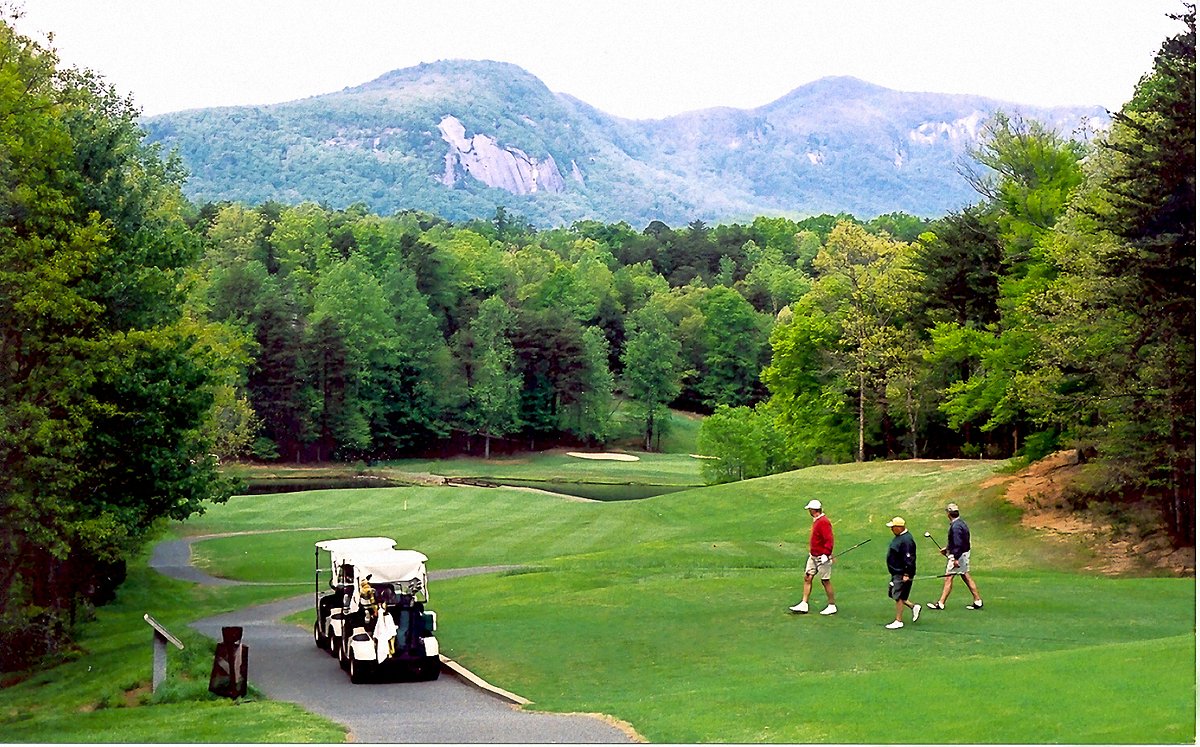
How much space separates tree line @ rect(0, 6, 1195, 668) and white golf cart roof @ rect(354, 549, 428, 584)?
20.8ft

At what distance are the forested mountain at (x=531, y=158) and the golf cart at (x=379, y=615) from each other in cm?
11032

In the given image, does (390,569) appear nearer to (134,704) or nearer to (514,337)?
(134,704)

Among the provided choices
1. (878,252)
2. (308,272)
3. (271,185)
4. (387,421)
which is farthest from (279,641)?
(271,185)

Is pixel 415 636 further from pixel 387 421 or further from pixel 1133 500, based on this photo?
pixel 387 421

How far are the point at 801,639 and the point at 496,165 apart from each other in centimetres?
16164

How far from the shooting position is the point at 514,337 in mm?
98438

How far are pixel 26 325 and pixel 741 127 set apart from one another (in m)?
132

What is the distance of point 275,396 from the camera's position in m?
83.5

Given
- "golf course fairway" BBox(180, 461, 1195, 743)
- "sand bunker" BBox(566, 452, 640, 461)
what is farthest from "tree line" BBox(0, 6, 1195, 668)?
"sand bunker" BBox(566, 452, 640, 461)

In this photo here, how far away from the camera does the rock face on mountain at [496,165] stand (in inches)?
6727

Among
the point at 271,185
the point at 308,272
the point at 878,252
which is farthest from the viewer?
the point at 271,185

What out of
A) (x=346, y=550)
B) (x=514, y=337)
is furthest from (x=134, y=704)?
(x=514, y=337)

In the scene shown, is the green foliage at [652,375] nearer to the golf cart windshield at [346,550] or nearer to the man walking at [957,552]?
the man walking at [957,552]

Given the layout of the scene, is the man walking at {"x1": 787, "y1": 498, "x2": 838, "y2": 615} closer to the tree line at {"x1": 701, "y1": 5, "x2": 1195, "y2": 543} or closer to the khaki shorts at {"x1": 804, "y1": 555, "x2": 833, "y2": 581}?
the khaki shorts at {"x1": 804, "y1": 555, "x2": 833, "y2": 581}
